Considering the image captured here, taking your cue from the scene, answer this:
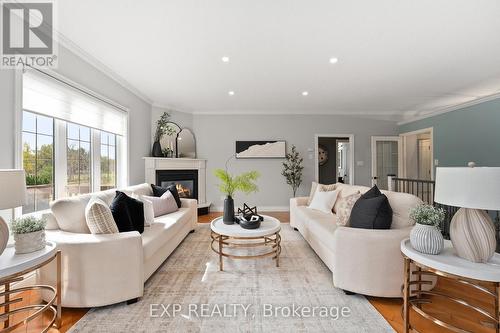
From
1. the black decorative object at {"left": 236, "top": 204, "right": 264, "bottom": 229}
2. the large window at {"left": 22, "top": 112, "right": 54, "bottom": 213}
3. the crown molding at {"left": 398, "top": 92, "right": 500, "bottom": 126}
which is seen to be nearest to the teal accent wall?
the crown molding at {"left": 398, "top": 92, "right": 500, "bottom": 126}

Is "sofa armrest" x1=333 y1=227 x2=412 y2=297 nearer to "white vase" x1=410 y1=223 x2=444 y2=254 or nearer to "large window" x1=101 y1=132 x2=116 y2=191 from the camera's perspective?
"white vase" x1=410 y1=223 x2=444 y2=254

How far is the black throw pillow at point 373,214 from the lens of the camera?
80.6 inches

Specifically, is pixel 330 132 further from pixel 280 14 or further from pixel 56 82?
pixel 56 82

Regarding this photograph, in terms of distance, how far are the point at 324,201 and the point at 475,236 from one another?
6.88 feet

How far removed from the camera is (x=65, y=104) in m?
2.57

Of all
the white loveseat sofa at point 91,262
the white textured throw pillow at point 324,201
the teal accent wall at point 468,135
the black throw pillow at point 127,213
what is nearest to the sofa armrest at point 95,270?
the white loveseat sofa at point 91,262

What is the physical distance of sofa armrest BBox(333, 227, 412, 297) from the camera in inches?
73.8

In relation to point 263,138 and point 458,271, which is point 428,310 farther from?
point 263,138

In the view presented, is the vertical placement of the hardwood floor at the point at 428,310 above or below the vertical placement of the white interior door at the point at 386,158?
below

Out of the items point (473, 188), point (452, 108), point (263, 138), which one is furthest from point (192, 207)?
point (452, 108)

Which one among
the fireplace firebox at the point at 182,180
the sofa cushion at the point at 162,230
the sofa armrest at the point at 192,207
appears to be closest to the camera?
the sofa cushion at the point at 162,230

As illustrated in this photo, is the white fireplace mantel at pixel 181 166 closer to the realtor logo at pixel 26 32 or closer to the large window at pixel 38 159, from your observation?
the large window at pixel 38 159

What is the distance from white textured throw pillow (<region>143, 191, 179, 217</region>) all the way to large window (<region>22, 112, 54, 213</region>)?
1046 millimetres

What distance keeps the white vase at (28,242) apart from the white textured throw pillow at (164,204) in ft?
5.05
